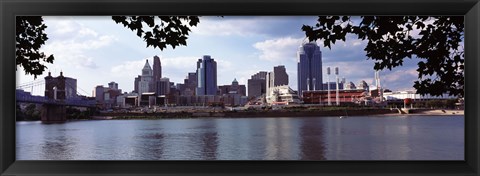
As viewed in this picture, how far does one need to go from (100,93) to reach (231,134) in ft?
50.6

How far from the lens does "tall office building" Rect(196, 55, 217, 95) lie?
3.31 meters

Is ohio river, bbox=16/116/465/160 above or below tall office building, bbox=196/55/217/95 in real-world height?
below

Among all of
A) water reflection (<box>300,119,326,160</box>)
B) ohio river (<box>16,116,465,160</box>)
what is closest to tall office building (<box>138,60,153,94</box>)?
ohio river (<box>16,116,465,160</box>)

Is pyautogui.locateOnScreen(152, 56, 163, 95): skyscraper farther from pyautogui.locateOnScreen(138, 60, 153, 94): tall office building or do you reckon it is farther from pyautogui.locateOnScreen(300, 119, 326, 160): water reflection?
pyautogui.locateOnScreen(300, 119, 326, 160): water reflection

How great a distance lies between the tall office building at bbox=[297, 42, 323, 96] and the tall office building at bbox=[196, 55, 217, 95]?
0.76m

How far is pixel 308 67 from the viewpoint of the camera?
3.48 metres

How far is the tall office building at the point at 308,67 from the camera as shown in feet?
10.7

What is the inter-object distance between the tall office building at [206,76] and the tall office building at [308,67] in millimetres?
758
